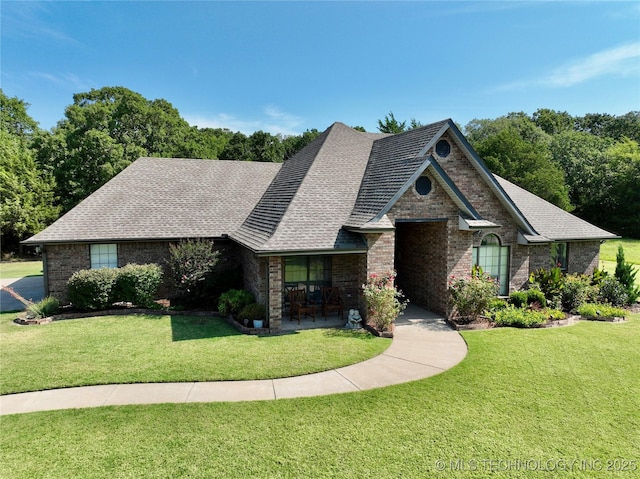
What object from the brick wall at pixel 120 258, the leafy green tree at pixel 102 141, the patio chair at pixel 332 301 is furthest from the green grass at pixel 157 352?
the leafy green tree at pixel 102 141

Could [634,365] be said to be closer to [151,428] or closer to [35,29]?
[151,428]

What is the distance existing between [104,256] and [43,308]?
9.41 feet

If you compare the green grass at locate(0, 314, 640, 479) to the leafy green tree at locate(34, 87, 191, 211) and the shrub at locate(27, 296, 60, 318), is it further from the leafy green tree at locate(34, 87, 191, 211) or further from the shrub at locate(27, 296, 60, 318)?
the leafy green tree at locate(34, 87, 191, 211)

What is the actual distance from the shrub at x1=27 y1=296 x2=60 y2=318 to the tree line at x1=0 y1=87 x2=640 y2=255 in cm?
2356

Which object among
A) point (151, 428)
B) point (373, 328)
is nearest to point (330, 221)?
point (373, 328)

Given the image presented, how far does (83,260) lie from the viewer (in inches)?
608

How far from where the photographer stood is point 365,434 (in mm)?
6543

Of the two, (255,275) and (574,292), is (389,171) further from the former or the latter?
(574,292)

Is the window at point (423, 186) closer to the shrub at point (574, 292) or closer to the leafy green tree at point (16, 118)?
the shrub at point (574, 292)

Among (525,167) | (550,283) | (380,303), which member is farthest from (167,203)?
(525,167)

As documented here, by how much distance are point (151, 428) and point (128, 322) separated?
7.55m

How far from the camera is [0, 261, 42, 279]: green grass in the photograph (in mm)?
24750

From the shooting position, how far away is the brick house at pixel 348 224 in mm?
13016

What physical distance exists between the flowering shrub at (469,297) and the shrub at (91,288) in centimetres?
1249
